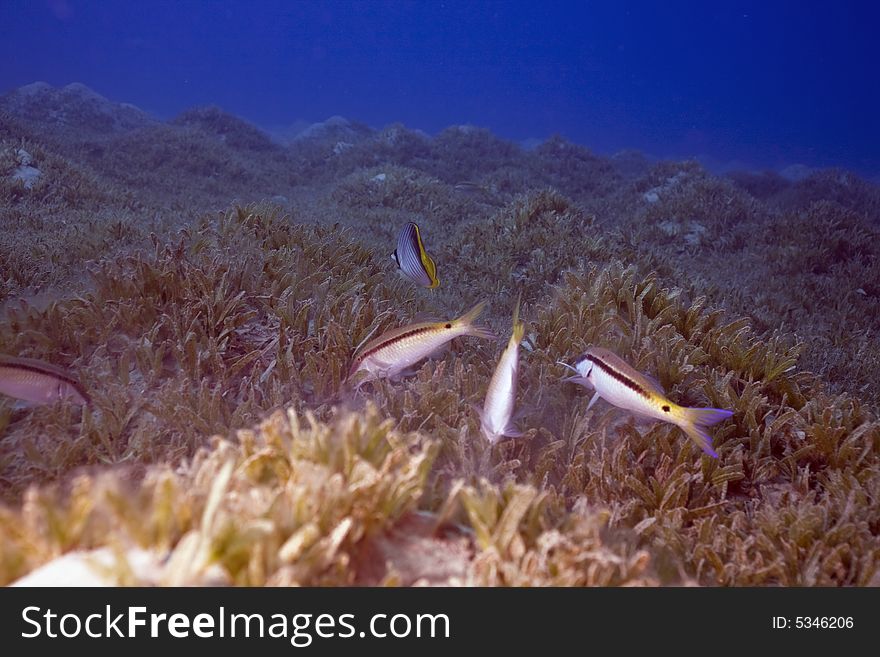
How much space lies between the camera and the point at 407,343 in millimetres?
4203

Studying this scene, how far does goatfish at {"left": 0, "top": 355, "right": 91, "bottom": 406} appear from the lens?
11.9ft

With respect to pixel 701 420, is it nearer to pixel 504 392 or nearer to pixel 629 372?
pixel 629 372

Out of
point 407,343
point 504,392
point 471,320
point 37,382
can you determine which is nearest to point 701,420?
point 504,392

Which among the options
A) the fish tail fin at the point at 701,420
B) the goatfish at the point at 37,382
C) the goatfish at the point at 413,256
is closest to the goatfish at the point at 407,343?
the goatfish at the point at 413,256

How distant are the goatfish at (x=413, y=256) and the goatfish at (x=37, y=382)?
2.78m

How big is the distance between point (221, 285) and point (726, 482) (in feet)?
15.3

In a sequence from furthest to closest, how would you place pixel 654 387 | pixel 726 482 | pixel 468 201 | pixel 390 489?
pixel 468 201, pixel 726 482, pixel 654 387, pixel 390 489

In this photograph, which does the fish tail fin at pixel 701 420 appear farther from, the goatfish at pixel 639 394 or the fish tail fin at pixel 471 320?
the fish tail fin at pixel 471 320

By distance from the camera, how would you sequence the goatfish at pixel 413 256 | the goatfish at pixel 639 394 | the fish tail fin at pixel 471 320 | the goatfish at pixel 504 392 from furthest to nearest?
the goatfish at pixel 413 256, the fish tail fin at pixel 471 320, the goatfish at pixel 639 394, the goatfish at pixel 504 392

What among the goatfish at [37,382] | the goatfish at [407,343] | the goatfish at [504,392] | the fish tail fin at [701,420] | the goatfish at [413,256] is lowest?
the fish tail fin at [701,420]

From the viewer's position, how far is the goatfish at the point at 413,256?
495 cm
